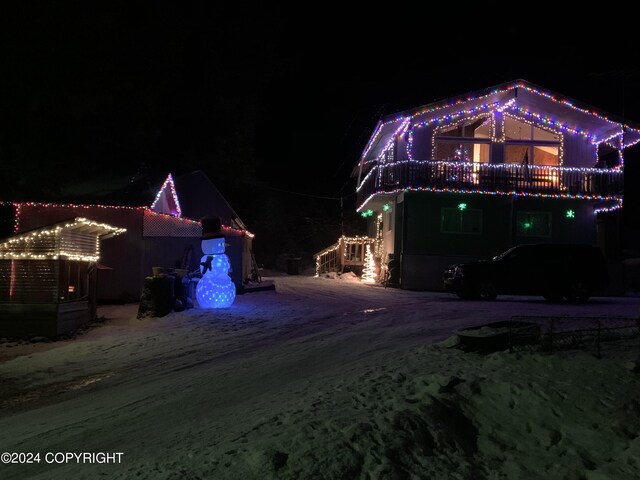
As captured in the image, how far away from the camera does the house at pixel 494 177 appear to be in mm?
22359

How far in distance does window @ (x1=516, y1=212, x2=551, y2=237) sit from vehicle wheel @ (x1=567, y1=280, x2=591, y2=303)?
6.00 m

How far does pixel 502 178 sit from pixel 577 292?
696 centimetres

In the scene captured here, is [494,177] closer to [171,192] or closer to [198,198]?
[171,192]

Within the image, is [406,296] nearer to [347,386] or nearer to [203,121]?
[347,386]

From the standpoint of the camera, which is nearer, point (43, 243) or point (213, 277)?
point (43, 243)

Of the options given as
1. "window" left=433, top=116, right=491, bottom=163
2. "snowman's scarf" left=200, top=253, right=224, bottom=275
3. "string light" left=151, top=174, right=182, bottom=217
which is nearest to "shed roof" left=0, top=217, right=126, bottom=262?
"snowman's scarf" left=200, top=253, right=224, bottom=275

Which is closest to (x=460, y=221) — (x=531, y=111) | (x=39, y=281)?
(x=531, y=111)

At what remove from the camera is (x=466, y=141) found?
77.2ft

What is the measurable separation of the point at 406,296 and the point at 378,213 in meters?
12.5

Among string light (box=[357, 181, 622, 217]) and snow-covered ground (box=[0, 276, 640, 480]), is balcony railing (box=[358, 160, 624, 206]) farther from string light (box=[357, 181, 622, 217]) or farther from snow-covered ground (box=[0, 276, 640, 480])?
snow-covered ground (box=[0, 276, 640, 480])

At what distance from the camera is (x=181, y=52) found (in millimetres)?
30672

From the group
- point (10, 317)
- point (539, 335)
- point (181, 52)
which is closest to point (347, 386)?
point (539, 335)

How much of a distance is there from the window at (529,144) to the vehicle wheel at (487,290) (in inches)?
353

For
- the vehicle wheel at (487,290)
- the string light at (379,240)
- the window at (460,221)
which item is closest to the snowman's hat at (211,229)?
the vehicle wheel at (487,290)
